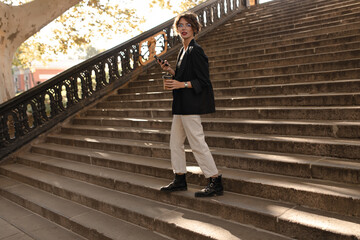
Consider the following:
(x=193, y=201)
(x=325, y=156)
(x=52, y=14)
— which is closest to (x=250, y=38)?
(x=52, y=14)

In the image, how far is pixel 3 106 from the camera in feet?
21.0

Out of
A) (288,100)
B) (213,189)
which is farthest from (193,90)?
(288,100)

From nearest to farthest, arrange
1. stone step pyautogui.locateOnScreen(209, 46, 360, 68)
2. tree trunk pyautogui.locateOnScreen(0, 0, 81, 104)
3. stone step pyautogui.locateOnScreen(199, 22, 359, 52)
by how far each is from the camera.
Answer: stone step pyautogui.locateOnScreen(209, 46, 360, 68), stone step pyautogui.locateOnScreen(199, 22, 359, 52), tree trunk pyautogui.locateOnScreen(0, 0, 81, 104)

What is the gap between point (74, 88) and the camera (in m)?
7.60

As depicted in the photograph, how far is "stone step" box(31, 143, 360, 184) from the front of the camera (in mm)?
3125

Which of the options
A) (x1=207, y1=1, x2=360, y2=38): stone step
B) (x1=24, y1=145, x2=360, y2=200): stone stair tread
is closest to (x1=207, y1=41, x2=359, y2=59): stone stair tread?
(x1=207, y1=1, x2=360, y2=38): stone step

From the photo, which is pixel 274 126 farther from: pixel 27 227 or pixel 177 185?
pixel 27 227

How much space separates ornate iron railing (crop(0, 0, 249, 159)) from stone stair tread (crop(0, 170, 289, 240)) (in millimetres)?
1789

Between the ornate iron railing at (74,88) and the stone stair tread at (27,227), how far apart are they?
2.28m

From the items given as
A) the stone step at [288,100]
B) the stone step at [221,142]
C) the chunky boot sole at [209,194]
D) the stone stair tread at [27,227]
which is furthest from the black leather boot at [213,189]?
the stone step at [288,100]

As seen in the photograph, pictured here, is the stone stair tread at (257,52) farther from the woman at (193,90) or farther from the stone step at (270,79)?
the woman at (193,90)

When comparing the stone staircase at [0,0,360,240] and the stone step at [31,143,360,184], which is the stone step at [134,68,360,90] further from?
the stone step at [31,143,360,184]

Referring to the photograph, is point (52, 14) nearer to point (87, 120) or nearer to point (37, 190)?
point (87, 120)

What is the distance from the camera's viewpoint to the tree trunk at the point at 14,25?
771 cm
